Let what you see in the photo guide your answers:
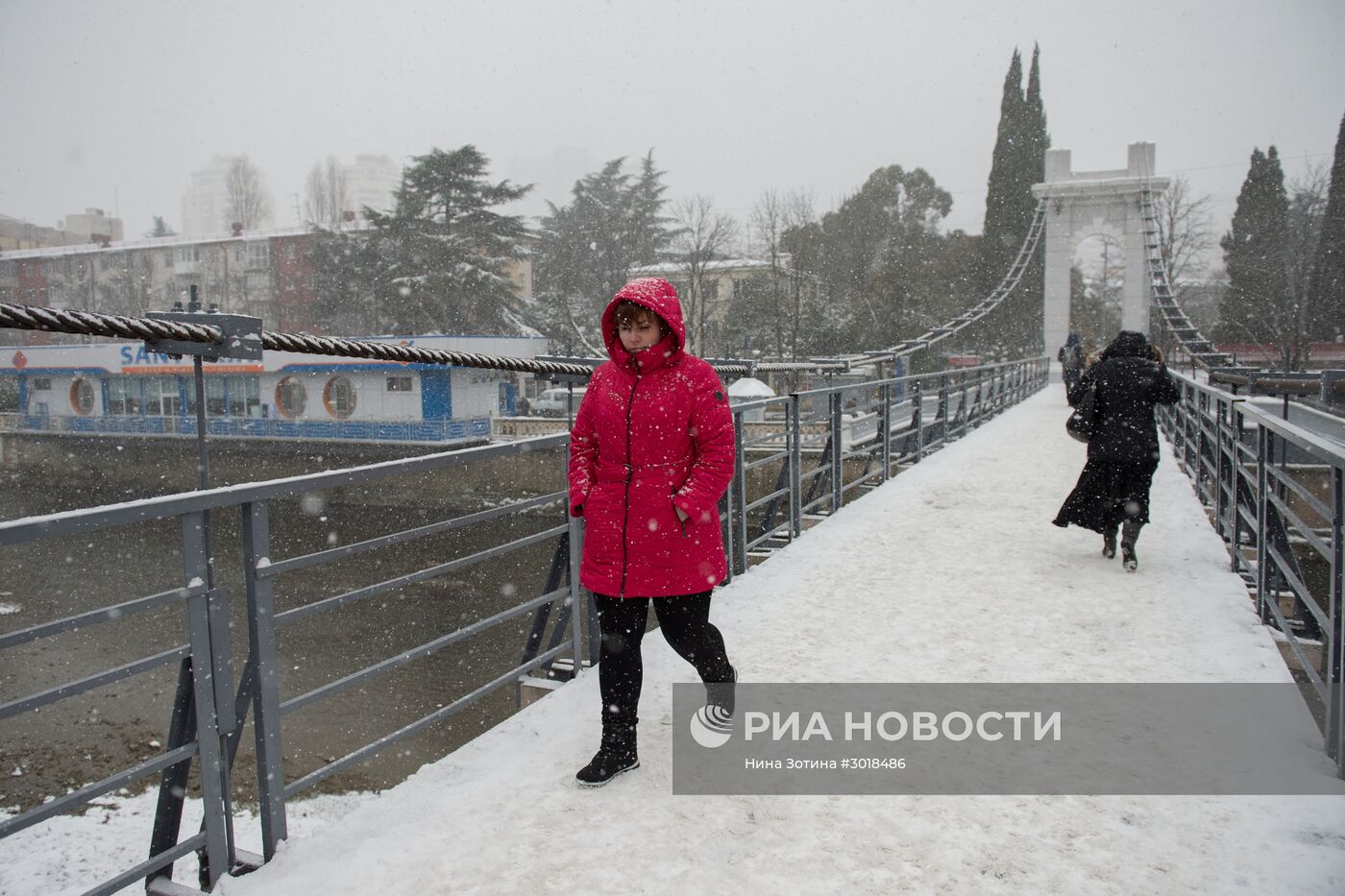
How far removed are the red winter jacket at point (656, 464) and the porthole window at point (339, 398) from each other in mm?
32977

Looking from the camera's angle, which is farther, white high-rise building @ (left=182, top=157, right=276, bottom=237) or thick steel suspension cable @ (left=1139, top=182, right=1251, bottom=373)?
white high-rise building @ (left=182, top=157, right=276, bottom=237)

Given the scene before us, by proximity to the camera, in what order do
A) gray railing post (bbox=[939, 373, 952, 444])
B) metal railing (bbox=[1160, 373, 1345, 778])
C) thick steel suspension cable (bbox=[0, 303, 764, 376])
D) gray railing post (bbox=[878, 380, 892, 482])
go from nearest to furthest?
thick steel suspension cable (bbox=[0, 303, 764, 376])
metal railing (bbox=[1160, 373, 1345, 778])
gray railing post (bbox=[878, 380, 892, 482])
gray railing post (bbox=[939, 373, 952, 444])

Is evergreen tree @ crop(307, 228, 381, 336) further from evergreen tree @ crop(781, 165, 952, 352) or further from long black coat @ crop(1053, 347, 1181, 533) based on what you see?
long black coat @ crop(1053, 347, 1181, 533)

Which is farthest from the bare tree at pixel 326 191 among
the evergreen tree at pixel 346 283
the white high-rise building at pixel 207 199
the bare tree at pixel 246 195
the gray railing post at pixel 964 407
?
the white high-rise building at pixel 207 199

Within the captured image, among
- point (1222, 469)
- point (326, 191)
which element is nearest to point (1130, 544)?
point (1222, 469)

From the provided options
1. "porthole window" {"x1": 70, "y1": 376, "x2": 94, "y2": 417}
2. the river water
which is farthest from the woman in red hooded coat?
"porthole window" {"x1": 70, "y1": 376, "x2": 94, "y2": 417}

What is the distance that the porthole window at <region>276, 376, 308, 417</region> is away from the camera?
3453cm

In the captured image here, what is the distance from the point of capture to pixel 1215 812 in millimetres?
2680

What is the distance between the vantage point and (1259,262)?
37062 millimetres

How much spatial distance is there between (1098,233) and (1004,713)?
37.6 m

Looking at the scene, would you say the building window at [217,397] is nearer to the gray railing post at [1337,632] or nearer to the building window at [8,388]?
the building window at [8,388]

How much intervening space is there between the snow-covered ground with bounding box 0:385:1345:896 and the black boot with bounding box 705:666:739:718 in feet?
0.76

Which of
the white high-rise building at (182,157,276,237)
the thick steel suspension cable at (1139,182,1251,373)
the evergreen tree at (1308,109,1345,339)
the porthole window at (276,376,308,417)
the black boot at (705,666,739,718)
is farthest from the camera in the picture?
the white high-rise building at (182,157,276,237)

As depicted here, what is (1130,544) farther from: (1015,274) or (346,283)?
(346,283)
